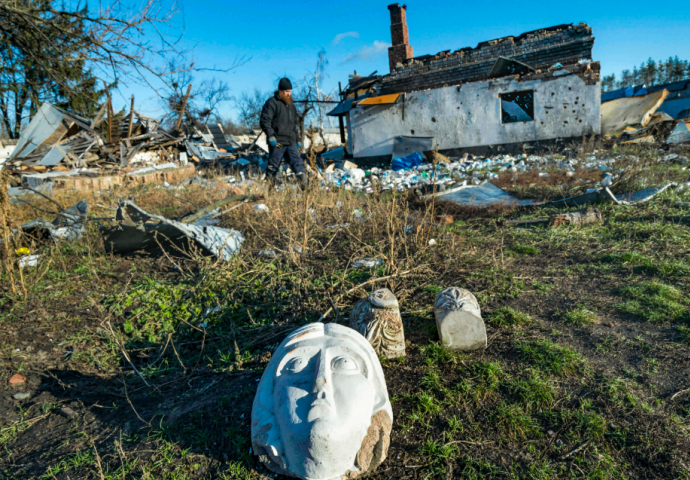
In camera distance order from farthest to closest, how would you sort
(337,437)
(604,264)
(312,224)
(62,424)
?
(312,224) < (604,264) < (62,424) < (337,437)

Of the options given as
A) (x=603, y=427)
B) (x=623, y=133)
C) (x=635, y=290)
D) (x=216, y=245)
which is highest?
(x=623, y=133)

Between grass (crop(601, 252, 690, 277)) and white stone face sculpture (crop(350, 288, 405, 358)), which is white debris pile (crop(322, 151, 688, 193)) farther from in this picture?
white stone face sculpture (crop(350, 288, 405, 358))

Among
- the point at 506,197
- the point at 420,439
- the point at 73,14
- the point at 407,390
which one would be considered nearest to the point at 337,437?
the point at 420,439

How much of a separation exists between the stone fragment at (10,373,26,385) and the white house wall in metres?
12.0

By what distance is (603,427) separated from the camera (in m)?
1.82

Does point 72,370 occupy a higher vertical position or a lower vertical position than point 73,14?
lower

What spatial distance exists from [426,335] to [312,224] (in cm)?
245

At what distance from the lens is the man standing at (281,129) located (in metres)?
6.79

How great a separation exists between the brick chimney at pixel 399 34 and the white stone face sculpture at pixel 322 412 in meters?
17.2

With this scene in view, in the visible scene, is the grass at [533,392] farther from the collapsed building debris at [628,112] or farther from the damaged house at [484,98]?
the collapsed building debris at [628,112]

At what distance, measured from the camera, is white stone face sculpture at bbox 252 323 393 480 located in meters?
1.43

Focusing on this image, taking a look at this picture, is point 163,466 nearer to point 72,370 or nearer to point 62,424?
point 62,424

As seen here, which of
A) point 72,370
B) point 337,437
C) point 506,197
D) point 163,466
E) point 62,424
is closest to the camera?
point 337,437

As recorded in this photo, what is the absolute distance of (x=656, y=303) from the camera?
2875 mm
